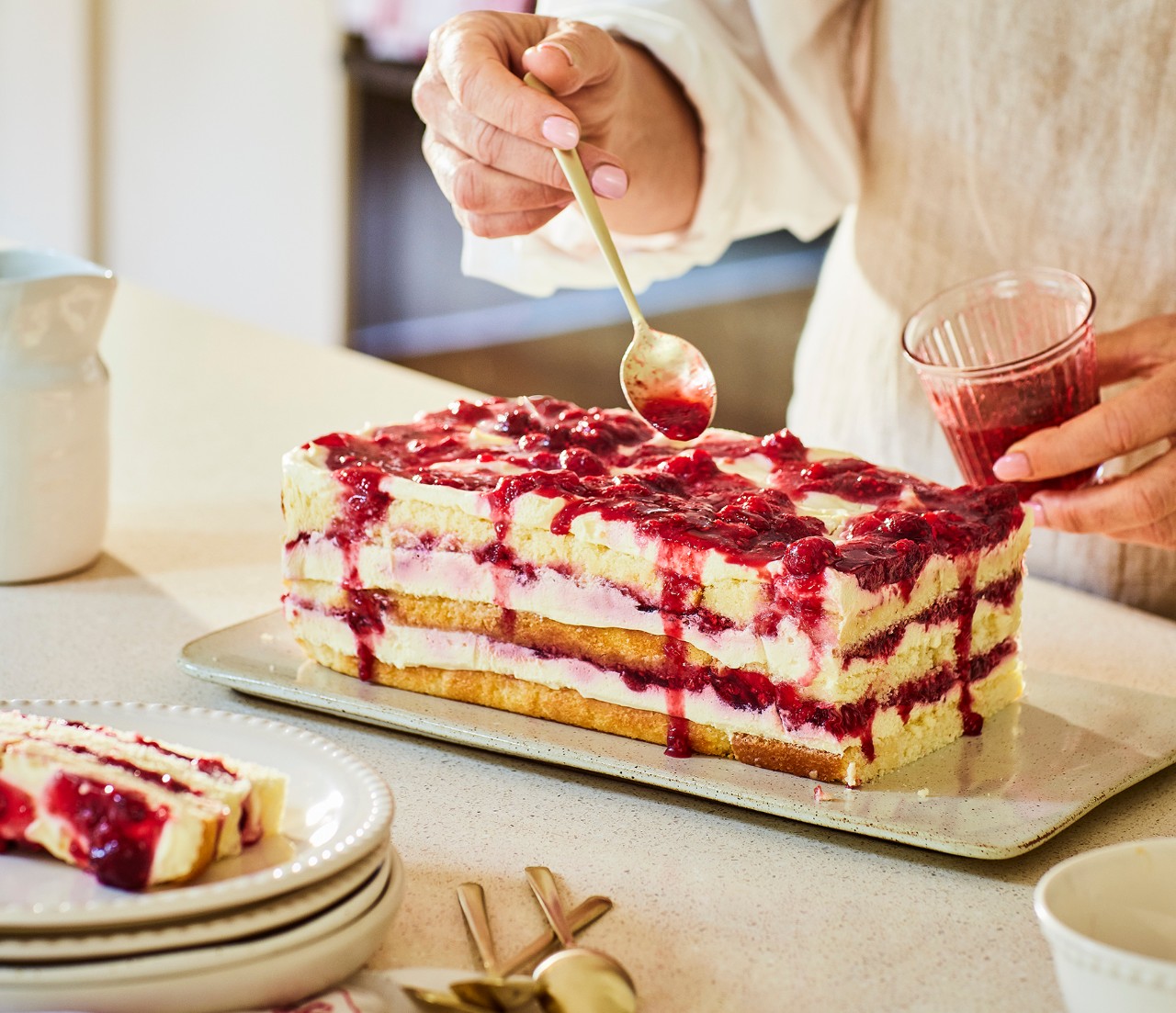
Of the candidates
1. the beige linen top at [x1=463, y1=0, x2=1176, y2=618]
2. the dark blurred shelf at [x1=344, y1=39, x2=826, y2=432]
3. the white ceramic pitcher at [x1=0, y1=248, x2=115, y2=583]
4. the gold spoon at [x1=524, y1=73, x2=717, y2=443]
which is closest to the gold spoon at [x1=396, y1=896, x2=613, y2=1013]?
the gold spoon at [x1=524, y1=73, x2=717, y2=443]

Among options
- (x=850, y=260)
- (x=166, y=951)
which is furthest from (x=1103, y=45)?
(x=166, y=951)

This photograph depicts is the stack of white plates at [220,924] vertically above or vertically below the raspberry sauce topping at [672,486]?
below

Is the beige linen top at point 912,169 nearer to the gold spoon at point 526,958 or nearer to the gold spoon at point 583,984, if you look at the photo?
the gold spoon at point 526,958

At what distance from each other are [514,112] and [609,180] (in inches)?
5.2

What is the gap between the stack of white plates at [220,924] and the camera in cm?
77

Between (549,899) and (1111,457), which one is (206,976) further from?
(1111,457)

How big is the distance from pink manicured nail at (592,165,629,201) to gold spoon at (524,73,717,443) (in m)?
0.03

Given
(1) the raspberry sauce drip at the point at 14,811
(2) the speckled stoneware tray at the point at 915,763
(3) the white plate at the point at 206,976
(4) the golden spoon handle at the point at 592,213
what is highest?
(4) the golden spoon handle at the point at 592,213

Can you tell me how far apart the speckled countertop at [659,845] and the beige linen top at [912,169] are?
0.41 meters

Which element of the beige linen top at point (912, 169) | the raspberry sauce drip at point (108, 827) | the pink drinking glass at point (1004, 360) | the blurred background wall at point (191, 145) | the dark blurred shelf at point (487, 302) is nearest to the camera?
the raspberry sauce drip at point (108, 827)

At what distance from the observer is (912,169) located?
204 centimetres

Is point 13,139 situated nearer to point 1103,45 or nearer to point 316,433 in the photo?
point 316,433

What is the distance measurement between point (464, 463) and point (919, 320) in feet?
1.76

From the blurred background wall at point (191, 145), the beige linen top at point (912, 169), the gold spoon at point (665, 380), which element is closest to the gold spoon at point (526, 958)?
the gold spoon at point (665, 380)
